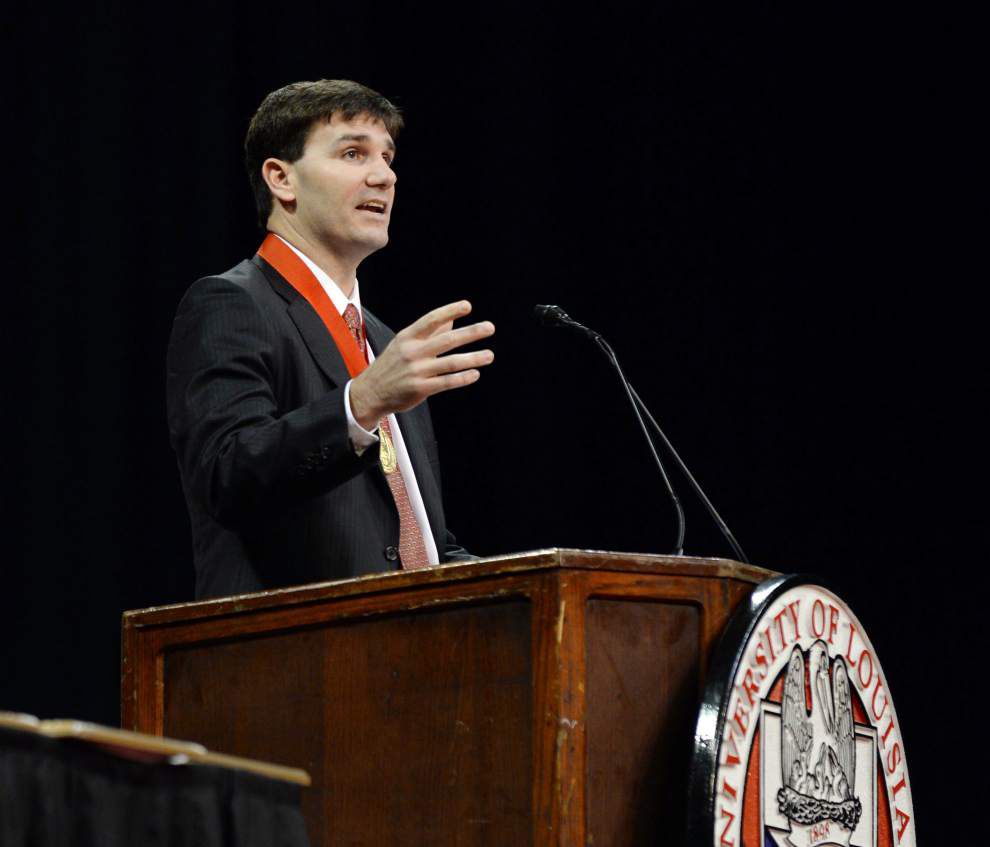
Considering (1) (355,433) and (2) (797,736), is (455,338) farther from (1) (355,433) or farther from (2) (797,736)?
(2) (797,736)

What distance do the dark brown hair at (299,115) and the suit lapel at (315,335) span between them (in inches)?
12.4

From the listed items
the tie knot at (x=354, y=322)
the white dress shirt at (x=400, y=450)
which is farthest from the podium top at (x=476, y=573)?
the tie knot at (x=354, y=322)

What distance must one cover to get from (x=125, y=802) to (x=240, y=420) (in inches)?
32.1

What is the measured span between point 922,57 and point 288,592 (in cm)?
266

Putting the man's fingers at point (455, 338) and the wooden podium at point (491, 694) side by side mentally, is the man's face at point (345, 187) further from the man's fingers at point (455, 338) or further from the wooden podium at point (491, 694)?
the wooden podium at point (491, 694)

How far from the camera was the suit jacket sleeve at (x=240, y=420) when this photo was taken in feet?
6.33

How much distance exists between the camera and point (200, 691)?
190cm

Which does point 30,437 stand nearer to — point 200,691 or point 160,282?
point 160,282

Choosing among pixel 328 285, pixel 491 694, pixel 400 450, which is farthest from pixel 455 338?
pixel 328 285

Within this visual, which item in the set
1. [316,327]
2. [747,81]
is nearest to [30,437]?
[316,327]

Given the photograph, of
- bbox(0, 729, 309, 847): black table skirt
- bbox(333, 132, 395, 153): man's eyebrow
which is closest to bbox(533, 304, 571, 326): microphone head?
bbox(333, 132, 395, 153): man's eyebrow

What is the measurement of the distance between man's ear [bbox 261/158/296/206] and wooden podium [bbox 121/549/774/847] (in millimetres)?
873

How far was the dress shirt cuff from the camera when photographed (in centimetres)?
192

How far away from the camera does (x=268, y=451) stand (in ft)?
6.40
